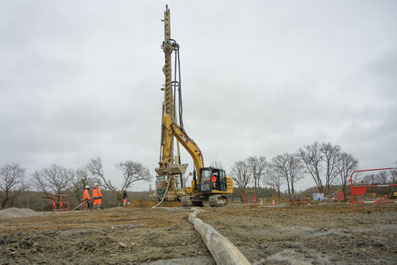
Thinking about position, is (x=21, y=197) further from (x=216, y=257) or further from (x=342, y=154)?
(x=342, y=154)

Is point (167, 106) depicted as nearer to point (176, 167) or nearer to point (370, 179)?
point (176, 167)

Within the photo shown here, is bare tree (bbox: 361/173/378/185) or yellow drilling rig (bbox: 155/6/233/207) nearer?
yellow drilling rig (bbox: 155/6/233/207)

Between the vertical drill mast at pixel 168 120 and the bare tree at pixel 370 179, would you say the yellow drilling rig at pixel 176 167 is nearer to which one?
the vertical drill mast at pixel 168 120

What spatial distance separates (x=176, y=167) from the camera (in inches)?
588

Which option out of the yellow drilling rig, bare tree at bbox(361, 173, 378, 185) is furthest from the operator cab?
bare tree at bbox(361, 173, 378, 185)

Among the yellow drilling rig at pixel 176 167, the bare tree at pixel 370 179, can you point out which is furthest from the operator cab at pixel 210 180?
the bare tree at pixel 370 179

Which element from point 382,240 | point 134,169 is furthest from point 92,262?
point 134,169

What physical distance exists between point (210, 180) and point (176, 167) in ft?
7.52

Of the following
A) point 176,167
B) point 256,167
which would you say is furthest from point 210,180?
point 256,167

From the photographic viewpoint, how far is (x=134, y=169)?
43812 mm

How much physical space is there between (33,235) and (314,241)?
4474 millimetres

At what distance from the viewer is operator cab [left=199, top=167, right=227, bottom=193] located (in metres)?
15.7

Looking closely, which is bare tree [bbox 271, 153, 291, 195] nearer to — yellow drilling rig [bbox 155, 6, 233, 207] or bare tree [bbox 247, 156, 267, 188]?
bare tree [bbox 247, 156, 267, 188]

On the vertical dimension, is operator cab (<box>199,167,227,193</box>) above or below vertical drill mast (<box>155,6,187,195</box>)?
below
